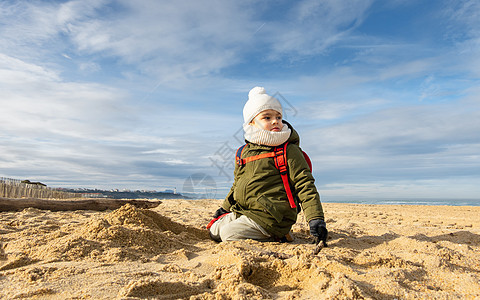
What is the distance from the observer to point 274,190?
10.1 feet

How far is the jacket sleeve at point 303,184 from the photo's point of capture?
286 cm

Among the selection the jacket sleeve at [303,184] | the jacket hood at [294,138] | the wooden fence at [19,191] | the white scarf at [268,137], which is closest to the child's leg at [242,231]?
the jacket sleeve at [303,184]

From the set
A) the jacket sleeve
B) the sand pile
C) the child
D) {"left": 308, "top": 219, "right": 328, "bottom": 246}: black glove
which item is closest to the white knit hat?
the child

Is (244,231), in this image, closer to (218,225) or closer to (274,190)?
(218,225)

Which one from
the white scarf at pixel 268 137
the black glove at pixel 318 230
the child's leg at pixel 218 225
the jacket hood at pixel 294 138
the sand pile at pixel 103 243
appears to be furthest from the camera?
the child's leg at pixel 218 225

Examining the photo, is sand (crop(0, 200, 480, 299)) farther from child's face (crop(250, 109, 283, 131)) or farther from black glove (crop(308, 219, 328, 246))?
child's face (crop(250, 109, 283, 131))

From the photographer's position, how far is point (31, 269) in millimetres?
1986

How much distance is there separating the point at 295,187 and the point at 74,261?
1968mm

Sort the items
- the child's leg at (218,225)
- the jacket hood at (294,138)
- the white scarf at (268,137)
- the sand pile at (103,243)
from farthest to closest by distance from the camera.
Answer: the child's leg at (218,225)
the jacket hood at (294,138)
the white scarf at (268,137)
the sand pile at (103,243)

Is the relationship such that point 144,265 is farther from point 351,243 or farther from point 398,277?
point 351,243

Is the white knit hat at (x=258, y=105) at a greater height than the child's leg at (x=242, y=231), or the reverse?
the white knit hat at (x=258, y=105)

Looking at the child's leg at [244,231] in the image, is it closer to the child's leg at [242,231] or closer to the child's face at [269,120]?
the child's leg at [242,231]

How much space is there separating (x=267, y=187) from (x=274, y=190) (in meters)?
0.08

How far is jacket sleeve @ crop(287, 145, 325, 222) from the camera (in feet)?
9.38
